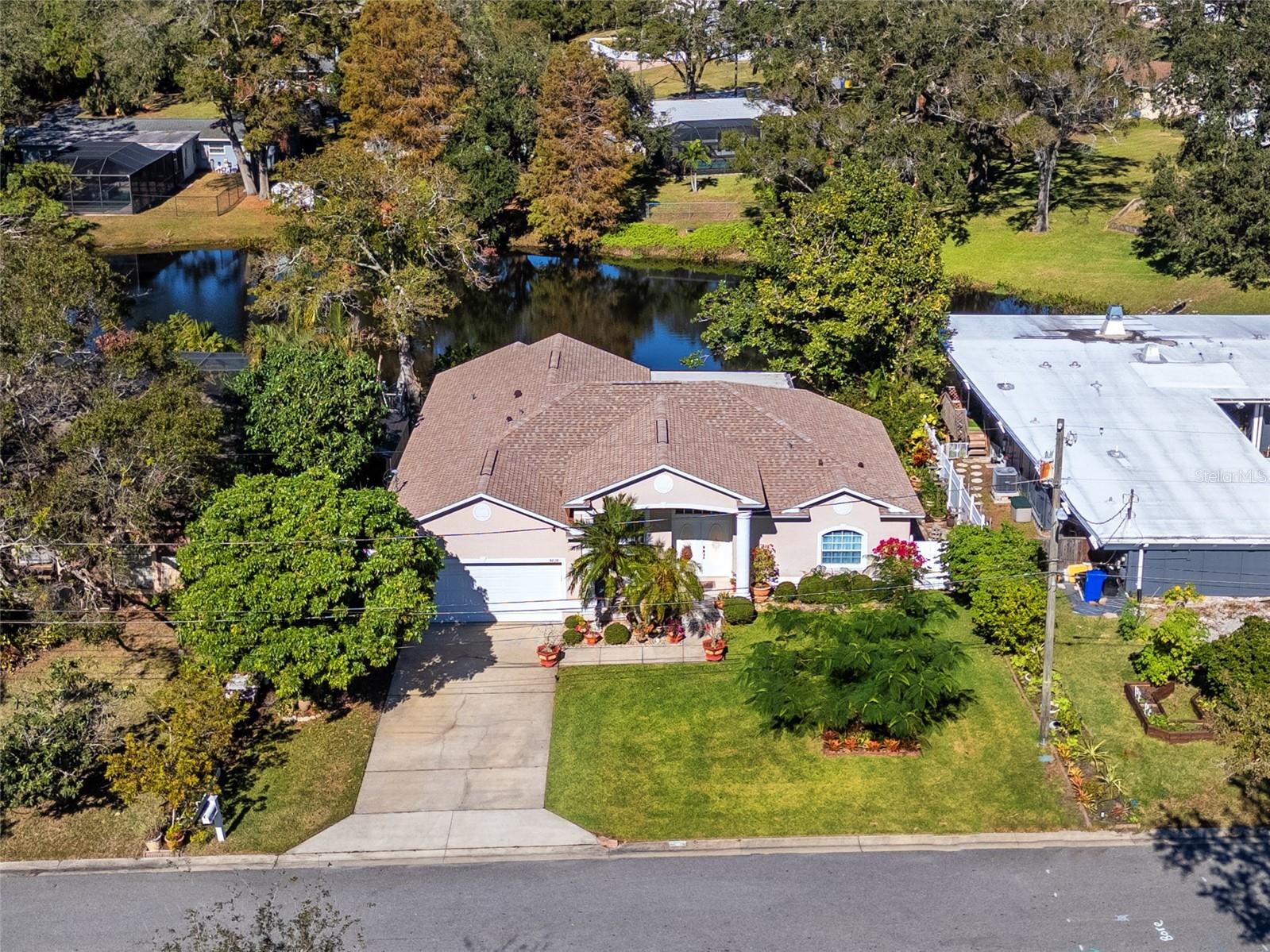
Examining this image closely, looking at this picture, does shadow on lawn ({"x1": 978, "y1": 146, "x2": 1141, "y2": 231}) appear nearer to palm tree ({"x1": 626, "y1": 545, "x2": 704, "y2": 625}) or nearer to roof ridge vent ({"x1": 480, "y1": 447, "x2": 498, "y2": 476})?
roof ridge vent ({"x1": 480, "y1": 447, "x2": 498, "y2": 476})

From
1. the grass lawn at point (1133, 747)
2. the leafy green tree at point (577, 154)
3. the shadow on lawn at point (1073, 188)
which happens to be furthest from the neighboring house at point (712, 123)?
the grass lawn at point (1133, 747)

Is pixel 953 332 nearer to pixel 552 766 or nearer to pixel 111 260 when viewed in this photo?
pixel 552 766

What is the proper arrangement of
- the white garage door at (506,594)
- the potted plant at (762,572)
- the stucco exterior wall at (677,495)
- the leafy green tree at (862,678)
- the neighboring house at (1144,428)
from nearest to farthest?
the leafy green tree at (862,678) < the stucco exterior wall at (677,495) < the neighboring house at (1144,428) < the white garage door at (506,594) < the potted plant at (762,572)

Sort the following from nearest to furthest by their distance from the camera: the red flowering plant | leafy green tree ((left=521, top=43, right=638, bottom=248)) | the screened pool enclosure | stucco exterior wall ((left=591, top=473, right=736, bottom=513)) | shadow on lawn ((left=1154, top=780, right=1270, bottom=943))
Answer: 1. shadow on lawn ((left=1154, top=780, right=1270, bottom=943))
2. stucco exterior wall ((left=591, top=473, right=736, bottom=513))
3. the red flowering plant
4. leafy green tree ((left=521, top=43, right=638, bottom=248))
5. the screened pool enclosure

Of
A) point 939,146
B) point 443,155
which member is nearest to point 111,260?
point 443,155

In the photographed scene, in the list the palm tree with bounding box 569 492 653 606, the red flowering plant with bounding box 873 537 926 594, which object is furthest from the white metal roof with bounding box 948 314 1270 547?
the palm tree with bounding box 569 492 653 606

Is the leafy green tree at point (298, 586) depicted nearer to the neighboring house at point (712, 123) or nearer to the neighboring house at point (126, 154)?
the neighboring house at point (126, 154)

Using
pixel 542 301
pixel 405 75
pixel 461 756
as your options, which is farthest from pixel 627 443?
pixel 405 75
